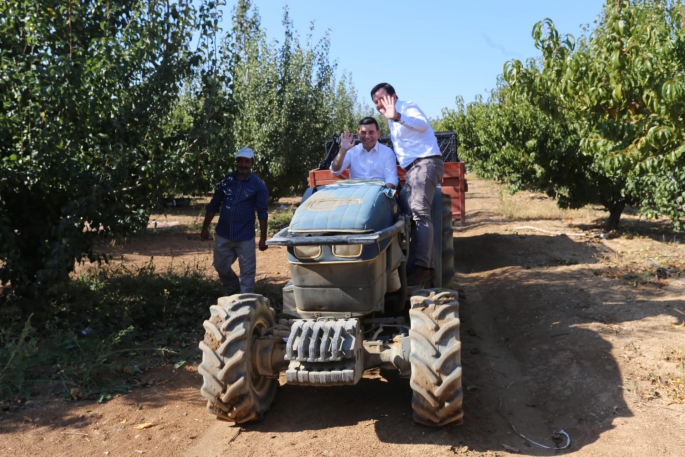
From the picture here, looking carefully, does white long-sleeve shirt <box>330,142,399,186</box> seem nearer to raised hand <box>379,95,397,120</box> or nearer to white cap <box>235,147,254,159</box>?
raised hand <box>379,95,397,120</box>

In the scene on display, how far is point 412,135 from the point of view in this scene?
5781mm

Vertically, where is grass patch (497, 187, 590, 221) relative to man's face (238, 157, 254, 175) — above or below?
below

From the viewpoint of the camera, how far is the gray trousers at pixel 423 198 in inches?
210

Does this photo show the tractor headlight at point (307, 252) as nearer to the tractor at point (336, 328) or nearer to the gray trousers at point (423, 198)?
the tractor at point (336, 328)

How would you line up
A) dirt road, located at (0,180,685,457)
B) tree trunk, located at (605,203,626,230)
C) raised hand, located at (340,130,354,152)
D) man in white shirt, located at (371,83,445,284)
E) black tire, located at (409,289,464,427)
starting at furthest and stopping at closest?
tree trunk, located at (605,203,626,230) → raised hand, located at (340,130,354,152) → man in white shirt, located at (371,83,445,284) → dirt road, located at (0,180,685,457) → black tire, located at (409,289,464,427)

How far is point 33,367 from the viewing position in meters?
5.46

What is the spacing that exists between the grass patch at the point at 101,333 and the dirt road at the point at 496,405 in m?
0.27

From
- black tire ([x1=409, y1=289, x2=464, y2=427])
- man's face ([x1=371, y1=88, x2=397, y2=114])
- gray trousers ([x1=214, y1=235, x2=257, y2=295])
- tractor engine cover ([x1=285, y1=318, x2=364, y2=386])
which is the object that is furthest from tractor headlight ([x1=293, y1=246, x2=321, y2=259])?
gray trousers ([x1=214, y1=235, x2=257, y2=295])

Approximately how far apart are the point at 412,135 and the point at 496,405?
2.52 m

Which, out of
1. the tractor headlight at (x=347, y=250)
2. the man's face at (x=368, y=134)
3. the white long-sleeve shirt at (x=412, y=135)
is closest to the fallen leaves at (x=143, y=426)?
the tractor headlight at (x=347, y=250)

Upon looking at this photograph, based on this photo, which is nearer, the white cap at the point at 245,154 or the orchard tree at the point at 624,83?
the orchard tree at the point at 624,83

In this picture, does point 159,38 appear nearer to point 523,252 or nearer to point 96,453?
point 96,453

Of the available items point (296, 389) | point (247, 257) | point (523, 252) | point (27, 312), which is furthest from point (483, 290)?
point (27, 312)

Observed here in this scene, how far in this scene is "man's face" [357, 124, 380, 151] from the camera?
5691 mm
